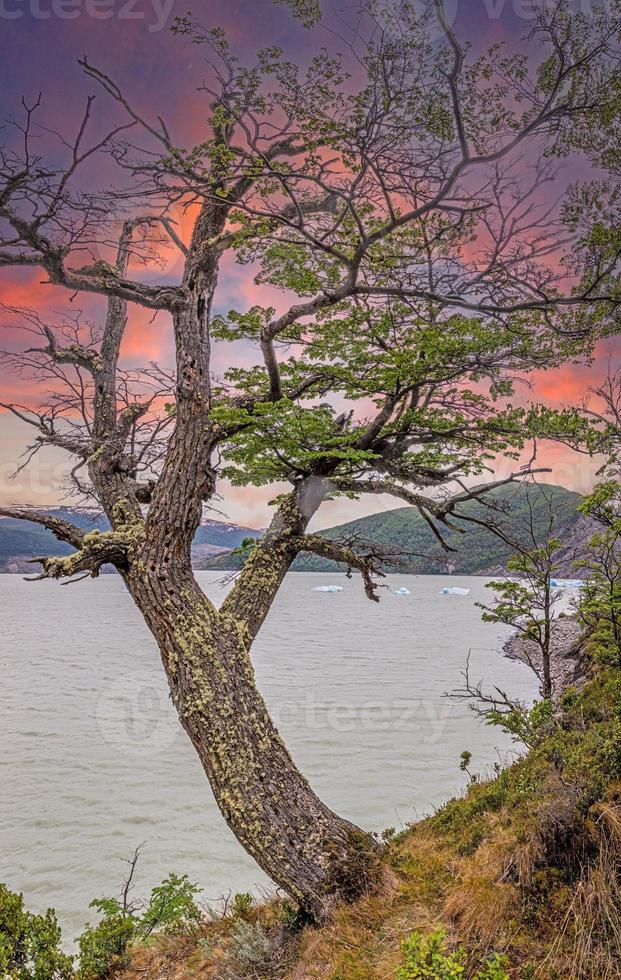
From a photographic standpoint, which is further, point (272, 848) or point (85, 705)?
point (85, 705)

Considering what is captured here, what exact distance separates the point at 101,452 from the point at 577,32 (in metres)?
5.89

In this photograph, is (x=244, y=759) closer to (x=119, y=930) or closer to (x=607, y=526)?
(x=119, y=930)

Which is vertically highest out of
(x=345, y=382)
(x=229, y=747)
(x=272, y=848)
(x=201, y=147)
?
(x=201, y=147)

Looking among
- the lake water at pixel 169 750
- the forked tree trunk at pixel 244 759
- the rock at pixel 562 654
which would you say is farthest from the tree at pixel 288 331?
the rock at pixel 562 654

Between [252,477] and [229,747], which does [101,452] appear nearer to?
[252,477]

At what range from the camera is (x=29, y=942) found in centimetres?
410

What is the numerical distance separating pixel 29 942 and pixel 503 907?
12.4 feet

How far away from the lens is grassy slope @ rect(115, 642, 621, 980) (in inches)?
108

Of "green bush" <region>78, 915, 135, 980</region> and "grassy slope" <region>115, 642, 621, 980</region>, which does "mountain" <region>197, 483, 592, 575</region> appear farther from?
"green bush" <region>78, 915, 135, 980</region>

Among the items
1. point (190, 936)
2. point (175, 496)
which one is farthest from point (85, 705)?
point (175, 496)

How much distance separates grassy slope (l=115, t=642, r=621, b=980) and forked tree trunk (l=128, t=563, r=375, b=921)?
32cm

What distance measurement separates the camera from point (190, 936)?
511 cm

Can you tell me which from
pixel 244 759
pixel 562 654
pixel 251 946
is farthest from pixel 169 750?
pixel 562 654

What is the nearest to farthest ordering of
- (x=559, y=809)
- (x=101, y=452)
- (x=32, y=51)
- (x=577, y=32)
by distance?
(x=559, y=809)
(x=577, y=32)
(x=32, y=51)
(x=101, y=452)
